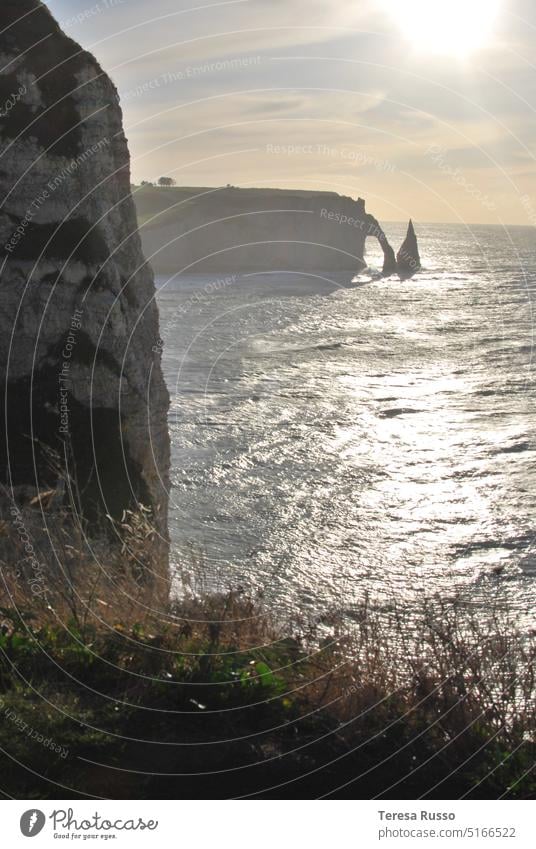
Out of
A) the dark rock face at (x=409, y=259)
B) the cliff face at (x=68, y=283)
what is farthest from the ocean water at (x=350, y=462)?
the dark rock face at (x=409, y=259)

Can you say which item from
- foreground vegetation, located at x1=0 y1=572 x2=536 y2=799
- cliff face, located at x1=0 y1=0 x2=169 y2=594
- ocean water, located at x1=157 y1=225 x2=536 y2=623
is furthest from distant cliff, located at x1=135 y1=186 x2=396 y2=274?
foreground vegetation, located at x1=0 y1=572 x2=536 y2=799

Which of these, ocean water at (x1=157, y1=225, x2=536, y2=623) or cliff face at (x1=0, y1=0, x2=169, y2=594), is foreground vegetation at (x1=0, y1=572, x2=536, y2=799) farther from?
cliff face at (x1=0, y1=0, x2=169, y2=594)

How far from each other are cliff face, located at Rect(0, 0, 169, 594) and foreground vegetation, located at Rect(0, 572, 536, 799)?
5085 mm

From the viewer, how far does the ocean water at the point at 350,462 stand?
1900 centimetres

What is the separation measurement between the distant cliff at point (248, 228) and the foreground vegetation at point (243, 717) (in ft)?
339

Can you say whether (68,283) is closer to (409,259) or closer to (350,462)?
(350,462)

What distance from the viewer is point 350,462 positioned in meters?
27.9

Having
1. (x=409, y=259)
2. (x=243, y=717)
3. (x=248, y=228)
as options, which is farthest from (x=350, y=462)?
(x=409, y=259)

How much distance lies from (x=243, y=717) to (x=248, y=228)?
383ft

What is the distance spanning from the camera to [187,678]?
629 centimetres

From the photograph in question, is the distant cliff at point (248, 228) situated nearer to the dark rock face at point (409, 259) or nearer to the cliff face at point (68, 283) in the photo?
the dark rock face at point (409, 259)

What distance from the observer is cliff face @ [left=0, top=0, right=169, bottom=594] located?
12133 millimetres

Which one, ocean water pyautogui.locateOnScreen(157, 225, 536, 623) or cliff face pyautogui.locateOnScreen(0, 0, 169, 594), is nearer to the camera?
cliff face pyautogui.locateOnScreen(0, 0, 169, 594)

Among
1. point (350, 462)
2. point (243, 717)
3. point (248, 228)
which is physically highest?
point (248, 228)
